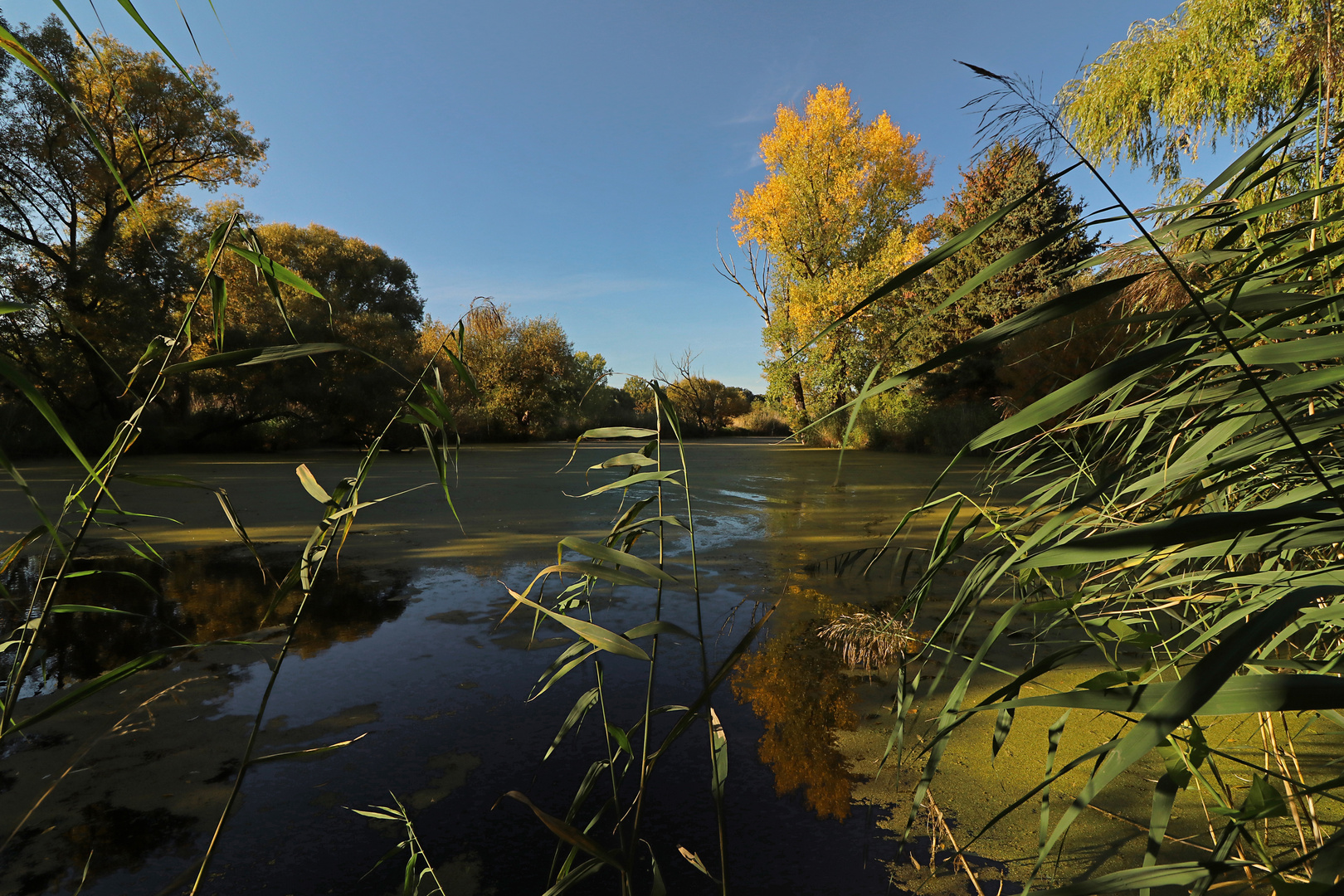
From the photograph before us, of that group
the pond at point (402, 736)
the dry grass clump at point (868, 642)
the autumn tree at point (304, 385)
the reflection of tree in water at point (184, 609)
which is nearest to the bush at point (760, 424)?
the autumn tree at point (304, 385)

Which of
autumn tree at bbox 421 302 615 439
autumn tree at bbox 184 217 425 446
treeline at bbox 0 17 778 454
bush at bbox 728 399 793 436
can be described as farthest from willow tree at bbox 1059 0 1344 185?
bush at bbox 728 399 793 436

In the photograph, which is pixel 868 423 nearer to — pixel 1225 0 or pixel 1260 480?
pixel 1225 0

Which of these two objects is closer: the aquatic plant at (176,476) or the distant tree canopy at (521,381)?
the aquatic plant at (176,476)

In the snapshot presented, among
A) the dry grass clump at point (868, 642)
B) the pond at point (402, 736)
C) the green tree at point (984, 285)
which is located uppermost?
the green tree at point (984, 285)

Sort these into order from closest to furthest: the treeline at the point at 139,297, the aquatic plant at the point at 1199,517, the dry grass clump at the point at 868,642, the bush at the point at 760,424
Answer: the aquatic plant at the point at 1199,517 < the dry grass clump at the point at 868,642 < the treeline at the point at 139,297 < the bush at the point at 760,424

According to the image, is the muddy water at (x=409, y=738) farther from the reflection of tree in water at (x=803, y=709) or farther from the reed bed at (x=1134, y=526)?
the reed bed at (x=1134, y=526)

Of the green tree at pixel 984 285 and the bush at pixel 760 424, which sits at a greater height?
the green tree at pixel 984 285

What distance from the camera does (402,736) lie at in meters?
1.61

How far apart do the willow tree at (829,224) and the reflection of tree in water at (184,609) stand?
40.6 feet

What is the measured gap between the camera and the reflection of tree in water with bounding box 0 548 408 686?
2.16m

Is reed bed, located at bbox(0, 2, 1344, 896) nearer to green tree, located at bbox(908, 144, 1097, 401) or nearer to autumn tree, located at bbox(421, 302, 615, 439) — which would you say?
green tree, located at bbox(908, 144, 1097, 401)

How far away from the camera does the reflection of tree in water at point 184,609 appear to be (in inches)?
85.1

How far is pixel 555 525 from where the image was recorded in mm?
4445

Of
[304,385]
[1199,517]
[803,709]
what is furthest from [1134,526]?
[304,385]
